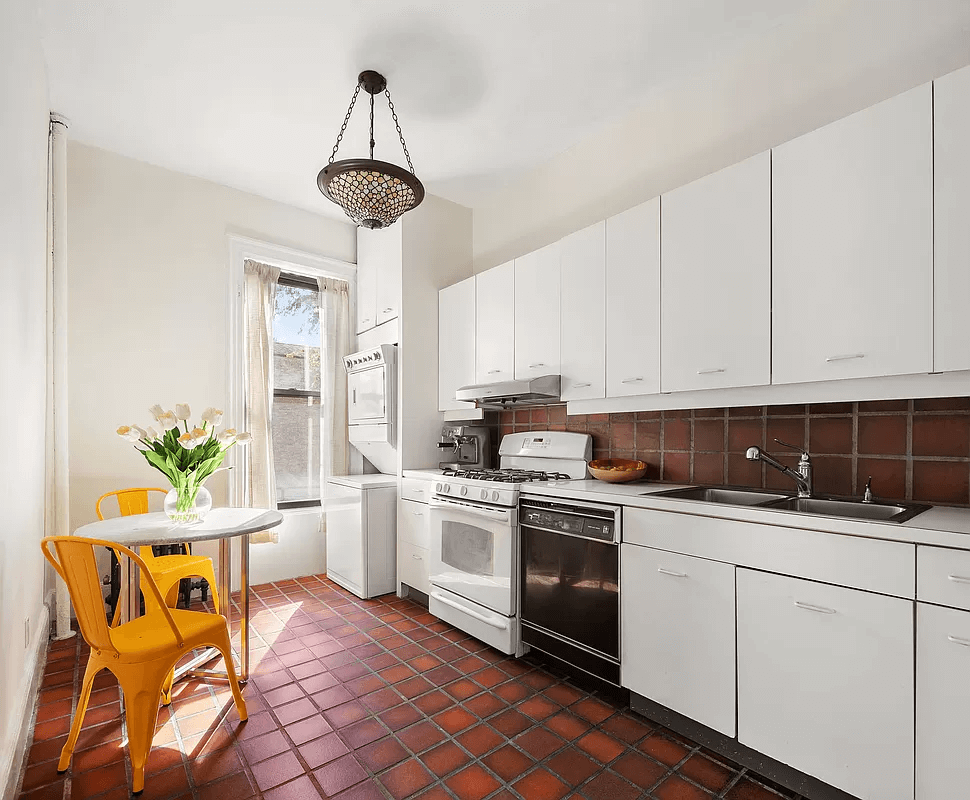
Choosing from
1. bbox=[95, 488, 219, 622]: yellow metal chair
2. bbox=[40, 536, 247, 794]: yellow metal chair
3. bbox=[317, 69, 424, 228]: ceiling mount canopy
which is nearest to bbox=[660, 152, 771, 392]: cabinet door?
bbox=[317, 69, 424, 228]: ceiling mount canopy

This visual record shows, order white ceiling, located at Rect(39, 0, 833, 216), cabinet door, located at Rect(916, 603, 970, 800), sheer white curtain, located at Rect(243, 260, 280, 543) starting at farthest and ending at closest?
sheer white curtain, located at Rect(243, 260, 280, 543) → white ceiling, located at Rect(39, 0, 833, 216) → cabinet door, located at Rect(916, 603, 970, 800)

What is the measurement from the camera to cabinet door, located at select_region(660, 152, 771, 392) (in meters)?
2.07

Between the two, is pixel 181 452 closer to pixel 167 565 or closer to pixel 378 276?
pixel 167 565

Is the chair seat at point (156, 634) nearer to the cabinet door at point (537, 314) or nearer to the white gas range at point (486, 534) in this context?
the white gas range at point (486, 534)

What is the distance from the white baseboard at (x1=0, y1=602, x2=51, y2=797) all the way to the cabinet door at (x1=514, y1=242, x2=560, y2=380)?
268cm

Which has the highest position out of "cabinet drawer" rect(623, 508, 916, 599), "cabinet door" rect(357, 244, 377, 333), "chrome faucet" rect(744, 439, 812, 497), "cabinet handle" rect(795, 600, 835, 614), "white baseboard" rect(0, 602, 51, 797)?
"cabinet door" rect(357, 244, 377, 333)

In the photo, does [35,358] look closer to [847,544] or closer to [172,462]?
[172,462]

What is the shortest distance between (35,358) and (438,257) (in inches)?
98.1

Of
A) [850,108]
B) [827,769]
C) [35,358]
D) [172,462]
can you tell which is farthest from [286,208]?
[827,769]

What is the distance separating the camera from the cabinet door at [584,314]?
8.98 ft

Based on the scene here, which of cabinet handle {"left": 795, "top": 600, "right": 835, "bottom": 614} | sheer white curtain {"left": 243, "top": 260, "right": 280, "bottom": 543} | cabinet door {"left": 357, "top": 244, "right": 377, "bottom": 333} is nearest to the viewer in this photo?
cabinet handle {"left": 795, "top": 600, "right": 835, "bottom": 614}

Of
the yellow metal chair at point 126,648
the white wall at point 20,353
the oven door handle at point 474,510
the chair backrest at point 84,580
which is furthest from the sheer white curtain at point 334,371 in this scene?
the chair backrest at point 84,580

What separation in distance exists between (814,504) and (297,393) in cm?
358

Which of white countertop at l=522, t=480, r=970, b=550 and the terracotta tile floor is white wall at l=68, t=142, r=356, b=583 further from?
white countertop at l=522, t=480, r=970, b=550
